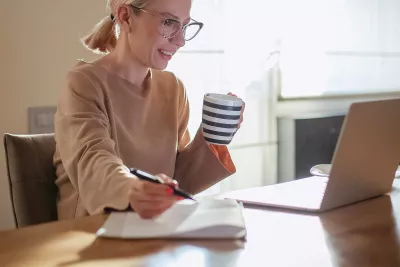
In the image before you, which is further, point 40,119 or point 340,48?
point 340,48

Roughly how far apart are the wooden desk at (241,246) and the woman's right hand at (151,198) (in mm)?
79

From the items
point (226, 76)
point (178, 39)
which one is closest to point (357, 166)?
point (178, 39)

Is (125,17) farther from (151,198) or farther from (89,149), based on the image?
(151,198)

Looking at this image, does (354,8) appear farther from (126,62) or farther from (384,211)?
(384,211)

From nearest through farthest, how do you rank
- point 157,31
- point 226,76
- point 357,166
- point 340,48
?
point 357,166
point 157,31
point 226,76
point 340,48

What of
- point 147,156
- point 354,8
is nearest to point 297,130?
point 354,8

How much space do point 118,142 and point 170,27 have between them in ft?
0.99

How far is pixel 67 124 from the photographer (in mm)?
1226

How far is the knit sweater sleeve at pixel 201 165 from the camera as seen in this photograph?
55.8 inches

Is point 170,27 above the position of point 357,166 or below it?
above

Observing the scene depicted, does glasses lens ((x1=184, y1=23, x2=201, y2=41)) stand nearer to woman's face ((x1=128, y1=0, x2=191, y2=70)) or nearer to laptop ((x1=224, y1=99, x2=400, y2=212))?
woman's face ((x1=128, y1=0, x2=191, y2=70))

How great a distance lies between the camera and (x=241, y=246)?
84cm

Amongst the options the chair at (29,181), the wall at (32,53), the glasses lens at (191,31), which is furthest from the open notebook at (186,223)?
the wall at (32,53)

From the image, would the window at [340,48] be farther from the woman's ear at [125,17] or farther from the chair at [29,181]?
the chair at [29,181]
